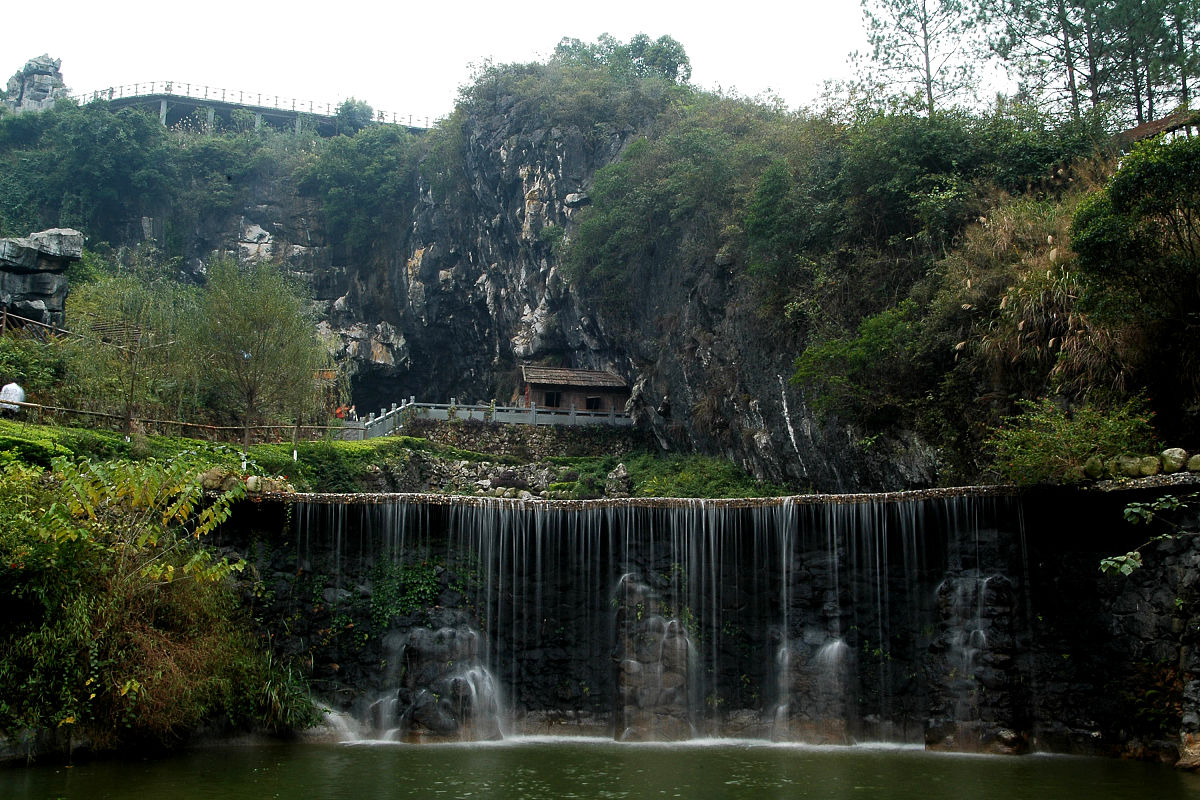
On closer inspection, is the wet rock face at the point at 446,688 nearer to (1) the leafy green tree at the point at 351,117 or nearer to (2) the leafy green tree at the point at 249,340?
(2) the leafy green tree at the point at 249,340

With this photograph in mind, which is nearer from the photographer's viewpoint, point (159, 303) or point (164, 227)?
point (159, 303)

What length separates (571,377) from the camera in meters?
40.0

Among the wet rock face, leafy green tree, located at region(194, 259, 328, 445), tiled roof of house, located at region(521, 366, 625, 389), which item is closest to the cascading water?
the wet rock face

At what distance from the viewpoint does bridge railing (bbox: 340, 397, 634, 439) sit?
35500 millimetres

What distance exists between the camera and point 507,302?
149 ft

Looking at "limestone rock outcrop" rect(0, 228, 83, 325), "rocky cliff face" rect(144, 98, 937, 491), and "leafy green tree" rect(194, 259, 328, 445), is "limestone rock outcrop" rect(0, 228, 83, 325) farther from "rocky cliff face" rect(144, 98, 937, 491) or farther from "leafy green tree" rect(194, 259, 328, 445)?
"rocky cliff face" rect(144, 98, 937, 491)

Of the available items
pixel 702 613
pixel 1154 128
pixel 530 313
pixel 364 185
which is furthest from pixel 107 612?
pixel 364 185

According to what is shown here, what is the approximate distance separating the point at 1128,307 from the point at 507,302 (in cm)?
3318

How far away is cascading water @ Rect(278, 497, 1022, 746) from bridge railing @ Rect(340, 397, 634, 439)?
17842 mm

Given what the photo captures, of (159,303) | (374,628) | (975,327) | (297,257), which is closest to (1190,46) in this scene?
(975,327)

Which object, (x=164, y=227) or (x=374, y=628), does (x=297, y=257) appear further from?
(x=374, y=628)

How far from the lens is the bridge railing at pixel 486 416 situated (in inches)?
1398

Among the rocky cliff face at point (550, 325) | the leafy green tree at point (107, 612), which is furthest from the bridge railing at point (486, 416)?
the leafy green tree at point (107, 612)

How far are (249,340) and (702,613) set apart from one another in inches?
681
